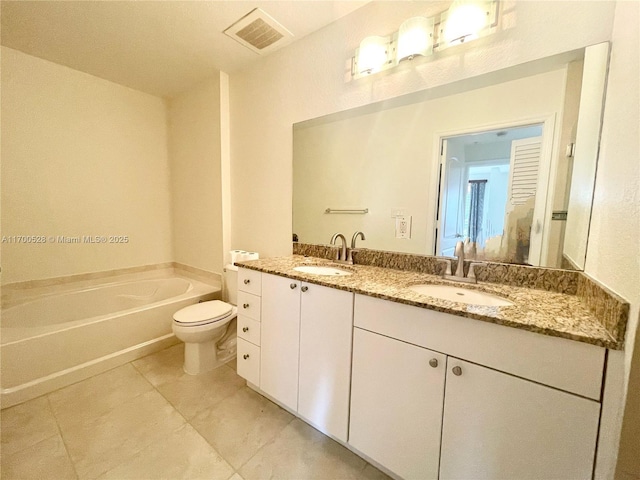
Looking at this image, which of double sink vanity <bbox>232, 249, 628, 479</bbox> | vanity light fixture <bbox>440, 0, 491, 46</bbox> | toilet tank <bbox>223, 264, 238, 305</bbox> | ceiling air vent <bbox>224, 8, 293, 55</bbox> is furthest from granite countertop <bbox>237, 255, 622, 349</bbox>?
ceiling air vent <bbox>224, 8, 293, 55</bbox>

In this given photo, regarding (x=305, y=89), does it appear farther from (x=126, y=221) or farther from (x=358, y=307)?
(x=126, y=221)

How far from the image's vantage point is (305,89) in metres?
1.73

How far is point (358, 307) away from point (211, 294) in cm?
176

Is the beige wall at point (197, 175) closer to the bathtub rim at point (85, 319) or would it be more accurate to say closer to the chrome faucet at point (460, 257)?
the bathtub rim at point (85, 319)

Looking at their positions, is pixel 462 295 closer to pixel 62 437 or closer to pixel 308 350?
pixel 308 350

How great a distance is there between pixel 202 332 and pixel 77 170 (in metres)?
1.95

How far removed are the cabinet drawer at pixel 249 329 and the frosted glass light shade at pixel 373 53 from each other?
162 cm

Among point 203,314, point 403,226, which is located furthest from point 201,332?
point 403,226

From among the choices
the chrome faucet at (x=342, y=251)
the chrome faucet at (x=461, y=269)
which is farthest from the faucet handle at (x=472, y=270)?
the chrome faucet at (x=342, y=251)

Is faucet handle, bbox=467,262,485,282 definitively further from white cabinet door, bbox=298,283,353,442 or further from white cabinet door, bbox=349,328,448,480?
white cabinet door, bbox=298,283,353,442

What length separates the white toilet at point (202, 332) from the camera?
167 cm

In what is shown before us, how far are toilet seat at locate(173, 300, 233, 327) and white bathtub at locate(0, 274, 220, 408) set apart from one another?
1.27 ft

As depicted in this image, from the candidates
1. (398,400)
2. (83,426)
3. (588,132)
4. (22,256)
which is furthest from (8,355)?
(588,132)

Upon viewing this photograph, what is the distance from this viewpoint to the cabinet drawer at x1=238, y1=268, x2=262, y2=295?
144 centimetres
